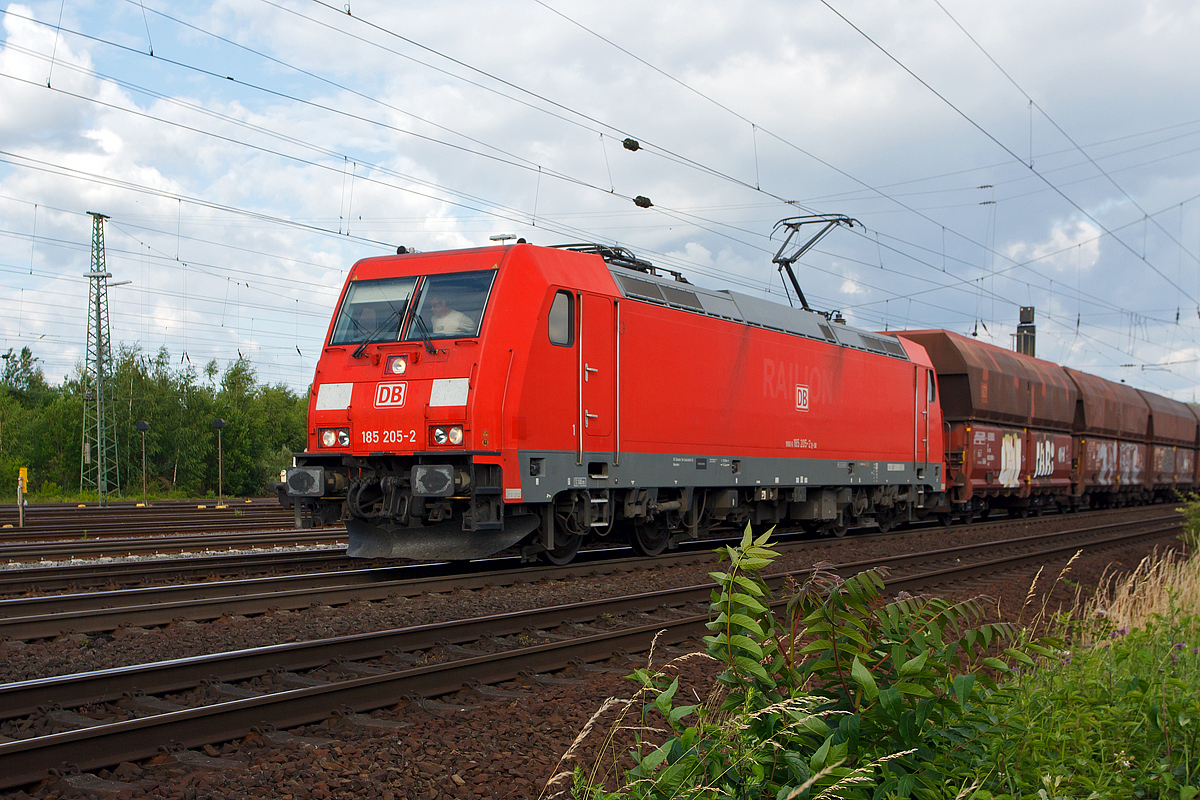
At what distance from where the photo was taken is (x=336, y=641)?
6547 millimetres

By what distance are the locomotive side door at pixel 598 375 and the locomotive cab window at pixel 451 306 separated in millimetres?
1313

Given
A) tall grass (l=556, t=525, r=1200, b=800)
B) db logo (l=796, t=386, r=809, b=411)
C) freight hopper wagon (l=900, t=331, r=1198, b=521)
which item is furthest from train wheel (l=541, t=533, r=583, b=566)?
freight hopper wagon (l=900, t=331, r=1198, b=521)

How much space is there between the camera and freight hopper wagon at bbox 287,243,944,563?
10.2 m

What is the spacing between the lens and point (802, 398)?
15.8 m

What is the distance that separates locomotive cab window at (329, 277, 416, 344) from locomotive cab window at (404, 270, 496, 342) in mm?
253

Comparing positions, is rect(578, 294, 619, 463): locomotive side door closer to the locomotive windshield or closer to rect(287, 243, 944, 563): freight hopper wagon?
rect(287, 243, 944, 563): freight hopper wagon

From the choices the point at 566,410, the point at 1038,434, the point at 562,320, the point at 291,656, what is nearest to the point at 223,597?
the point at 291,656

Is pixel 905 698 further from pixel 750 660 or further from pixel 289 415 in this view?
pixel 289 415

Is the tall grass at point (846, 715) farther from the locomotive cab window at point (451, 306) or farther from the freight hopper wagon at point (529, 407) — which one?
the locomotive cab window at point (451, 306)

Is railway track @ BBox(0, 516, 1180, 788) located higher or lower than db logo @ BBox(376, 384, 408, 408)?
lower

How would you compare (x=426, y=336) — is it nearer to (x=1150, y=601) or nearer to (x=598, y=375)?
(x=598, y=375)

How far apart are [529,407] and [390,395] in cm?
169

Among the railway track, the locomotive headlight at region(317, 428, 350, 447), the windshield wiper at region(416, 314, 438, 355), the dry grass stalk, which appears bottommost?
the dry grass stalk

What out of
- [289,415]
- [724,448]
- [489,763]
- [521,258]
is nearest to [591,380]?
[521,258]
